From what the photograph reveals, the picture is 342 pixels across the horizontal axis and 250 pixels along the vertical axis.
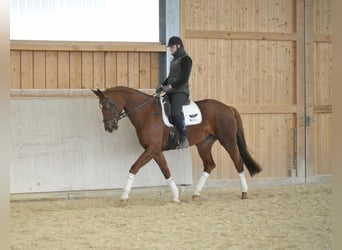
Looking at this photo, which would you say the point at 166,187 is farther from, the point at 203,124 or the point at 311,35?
the point at 311,35

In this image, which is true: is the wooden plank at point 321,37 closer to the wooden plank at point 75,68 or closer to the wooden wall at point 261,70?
the wooden wall at point 261,70

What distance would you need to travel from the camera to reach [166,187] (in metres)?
8.02

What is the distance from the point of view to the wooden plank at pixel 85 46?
25.6 feet

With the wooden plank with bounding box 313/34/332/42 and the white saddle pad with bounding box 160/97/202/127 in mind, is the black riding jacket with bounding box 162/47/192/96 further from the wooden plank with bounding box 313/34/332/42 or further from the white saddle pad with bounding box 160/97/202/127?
the wooden plank with bounding box 313/34/332/42

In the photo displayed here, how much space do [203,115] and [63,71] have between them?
86.5 inches

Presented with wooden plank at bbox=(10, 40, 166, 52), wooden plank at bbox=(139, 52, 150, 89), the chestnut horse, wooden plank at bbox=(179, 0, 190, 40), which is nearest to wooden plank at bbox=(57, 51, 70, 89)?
wooden plank at bbox=(10, 40, 166, 52)

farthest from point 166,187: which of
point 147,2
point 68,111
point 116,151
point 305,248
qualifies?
point 305,248

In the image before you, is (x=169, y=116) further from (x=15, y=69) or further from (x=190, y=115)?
(x=15, y=69)

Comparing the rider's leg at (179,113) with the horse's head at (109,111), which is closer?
the horse's head at (109,111)

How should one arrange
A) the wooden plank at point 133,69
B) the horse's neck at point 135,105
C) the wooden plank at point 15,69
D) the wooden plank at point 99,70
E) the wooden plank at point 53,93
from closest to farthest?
the horse's neck at point 135,105
the wooden plank at point 53,93
the wooden plank at point 15,69
the wooden plank at point 99,70
the wooden plank at point 133,69

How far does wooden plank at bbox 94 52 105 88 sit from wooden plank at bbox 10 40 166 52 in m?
0.15

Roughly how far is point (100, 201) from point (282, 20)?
167 inches

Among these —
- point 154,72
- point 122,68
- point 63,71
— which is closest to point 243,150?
point 154,72

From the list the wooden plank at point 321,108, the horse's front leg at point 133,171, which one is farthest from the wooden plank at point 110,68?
the wooden plank at point 321,108
